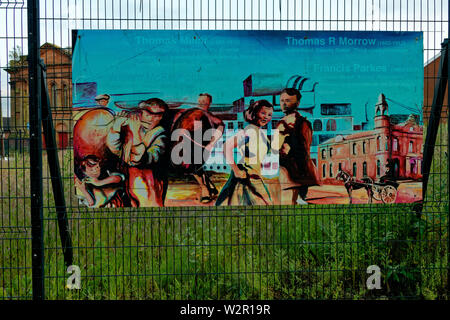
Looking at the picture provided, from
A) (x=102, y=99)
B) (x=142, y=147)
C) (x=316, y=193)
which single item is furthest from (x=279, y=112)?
(x=102, y=99)

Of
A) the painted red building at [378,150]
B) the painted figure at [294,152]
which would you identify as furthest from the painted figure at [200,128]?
the painted red building at [378,150]

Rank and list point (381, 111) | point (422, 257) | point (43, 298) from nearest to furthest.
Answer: point (43, 298) → point (381, 111) → point (422, 257)

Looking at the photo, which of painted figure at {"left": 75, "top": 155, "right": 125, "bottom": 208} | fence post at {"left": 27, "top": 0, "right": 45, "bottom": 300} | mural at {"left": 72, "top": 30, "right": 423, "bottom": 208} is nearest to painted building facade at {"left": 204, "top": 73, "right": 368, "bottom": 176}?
mural at {"left": 72, "top": 30, "right": 423, "bottom": 208}

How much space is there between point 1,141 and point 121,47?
179 centimetres

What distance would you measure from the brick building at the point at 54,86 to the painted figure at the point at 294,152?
2549 mm

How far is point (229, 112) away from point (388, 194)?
221 centimetres

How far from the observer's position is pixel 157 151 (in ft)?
16.9

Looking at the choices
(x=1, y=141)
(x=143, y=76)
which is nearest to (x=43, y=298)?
(x=1, y=141)

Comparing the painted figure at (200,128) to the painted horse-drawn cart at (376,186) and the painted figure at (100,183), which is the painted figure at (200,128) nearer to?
the painted figure at (100,183)

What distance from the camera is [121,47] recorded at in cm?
508

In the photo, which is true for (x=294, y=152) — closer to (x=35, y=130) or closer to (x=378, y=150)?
(x=378, y=150)

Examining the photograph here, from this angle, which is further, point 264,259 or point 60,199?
point 264,259

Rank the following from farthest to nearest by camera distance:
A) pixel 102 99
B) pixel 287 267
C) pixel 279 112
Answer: pixel 287 267 → pixel 279 112 → pixel 102 99
